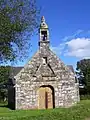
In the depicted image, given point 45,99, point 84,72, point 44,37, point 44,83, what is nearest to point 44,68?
point 44,83

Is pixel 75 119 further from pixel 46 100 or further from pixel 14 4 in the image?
pixel 46 100

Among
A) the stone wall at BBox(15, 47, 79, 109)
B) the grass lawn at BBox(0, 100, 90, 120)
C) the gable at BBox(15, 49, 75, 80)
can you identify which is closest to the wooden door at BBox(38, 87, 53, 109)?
the stone wall at BBox(15, 47, 79, 109)

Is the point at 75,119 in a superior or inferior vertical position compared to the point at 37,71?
inferior

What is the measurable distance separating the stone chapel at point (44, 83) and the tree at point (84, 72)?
46000 millimetres

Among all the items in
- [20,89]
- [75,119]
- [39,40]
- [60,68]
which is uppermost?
[39,40]

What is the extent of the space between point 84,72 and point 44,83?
63423mm

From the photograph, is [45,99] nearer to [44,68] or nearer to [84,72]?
[44,68]

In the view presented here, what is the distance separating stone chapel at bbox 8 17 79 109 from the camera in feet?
138

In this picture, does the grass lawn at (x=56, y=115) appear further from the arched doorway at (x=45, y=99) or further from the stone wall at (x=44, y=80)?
the arched doorway at (x=45, y=99)

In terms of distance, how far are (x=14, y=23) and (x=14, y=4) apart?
1352 mm

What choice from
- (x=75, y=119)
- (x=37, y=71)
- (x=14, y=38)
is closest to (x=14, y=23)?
(x=14, y=38)

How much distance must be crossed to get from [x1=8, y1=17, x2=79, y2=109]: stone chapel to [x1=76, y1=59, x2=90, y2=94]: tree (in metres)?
46.0

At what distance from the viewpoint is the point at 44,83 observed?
42688mm

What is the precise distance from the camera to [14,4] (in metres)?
20.8
